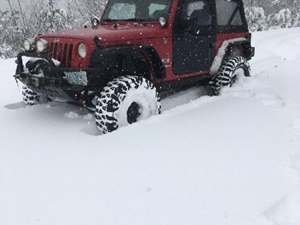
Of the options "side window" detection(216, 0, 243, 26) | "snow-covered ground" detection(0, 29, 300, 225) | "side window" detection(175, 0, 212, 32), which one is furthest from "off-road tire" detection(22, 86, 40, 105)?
"side window" detection(216, 0, 243, 26)

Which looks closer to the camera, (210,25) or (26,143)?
(26,143)

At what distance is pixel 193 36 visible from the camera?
7.27 m

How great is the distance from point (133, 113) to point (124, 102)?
0.29m

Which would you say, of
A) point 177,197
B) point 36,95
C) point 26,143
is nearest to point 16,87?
point 36,95

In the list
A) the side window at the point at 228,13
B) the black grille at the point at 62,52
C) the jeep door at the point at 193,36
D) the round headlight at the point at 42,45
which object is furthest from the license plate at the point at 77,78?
the side window at the point at 228,13

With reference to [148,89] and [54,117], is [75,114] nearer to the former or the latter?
[54,117]

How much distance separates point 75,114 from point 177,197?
306 centimetres

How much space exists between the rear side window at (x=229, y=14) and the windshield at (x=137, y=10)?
4.18 feet

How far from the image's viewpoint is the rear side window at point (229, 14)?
806cm

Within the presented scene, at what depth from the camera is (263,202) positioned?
13.2 ft

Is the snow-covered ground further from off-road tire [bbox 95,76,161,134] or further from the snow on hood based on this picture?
the snow on hood

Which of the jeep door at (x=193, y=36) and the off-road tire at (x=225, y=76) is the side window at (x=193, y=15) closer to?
the jeep door at (x=193, y=36)

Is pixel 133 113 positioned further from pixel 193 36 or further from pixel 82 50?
pixel 193 36

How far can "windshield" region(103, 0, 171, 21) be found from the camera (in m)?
7.09
